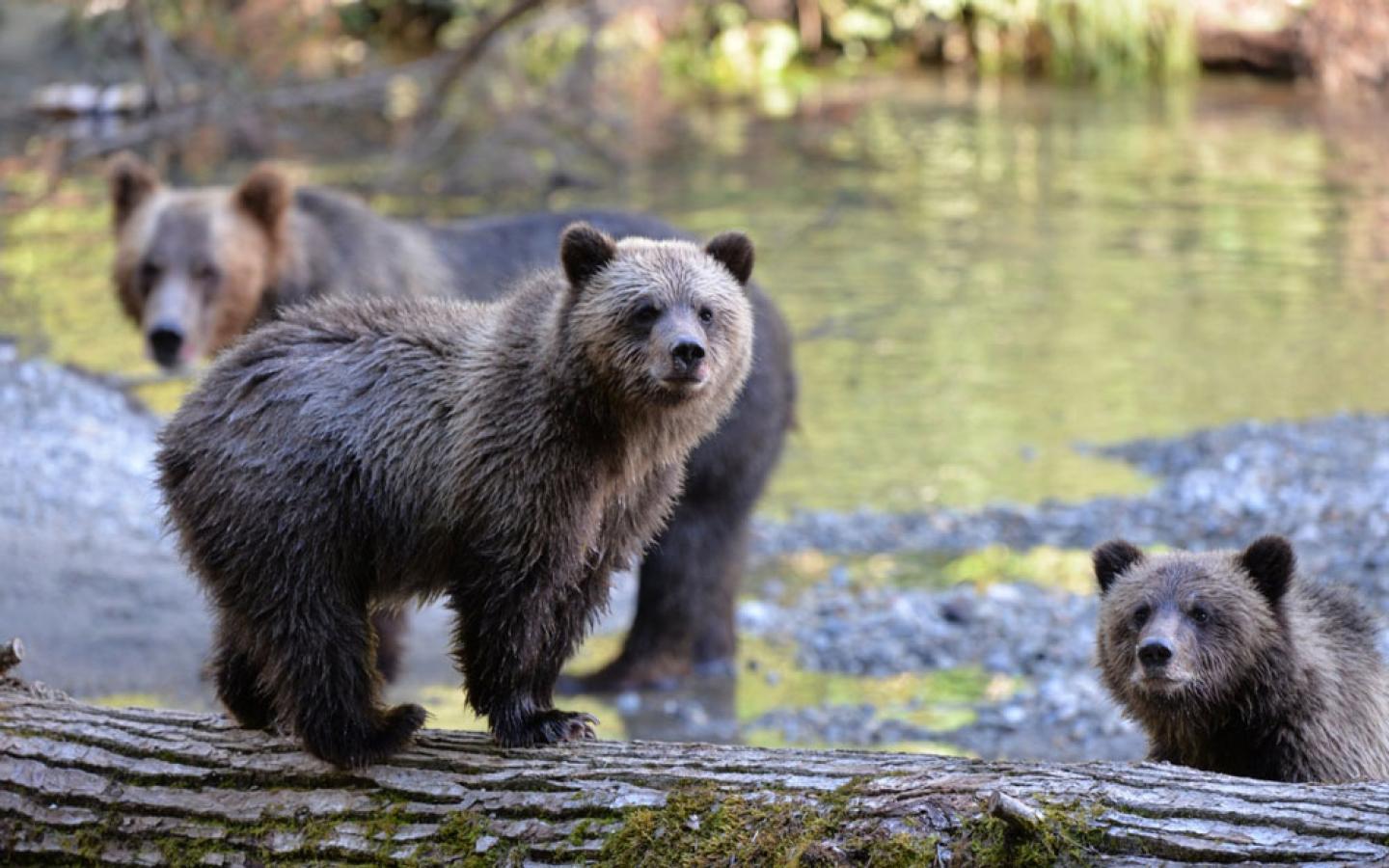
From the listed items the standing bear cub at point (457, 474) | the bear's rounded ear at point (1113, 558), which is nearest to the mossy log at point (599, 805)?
the standing bear cub at point (457, 474)

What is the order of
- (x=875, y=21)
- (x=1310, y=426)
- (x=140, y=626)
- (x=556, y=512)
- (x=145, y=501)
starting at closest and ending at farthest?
(x=556, y=512)
(x=140, y=626)
(x=145, y=501)
(x=1310, y=426)
(x=875, y=21)

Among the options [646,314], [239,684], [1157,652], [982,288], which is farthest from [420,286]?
[982,288]

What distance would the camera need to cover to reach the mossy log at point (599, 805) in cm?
362

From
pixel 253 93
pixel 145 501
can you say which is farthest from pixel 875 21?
pixel 145 501

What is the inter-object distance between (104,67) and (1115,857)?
2317cm

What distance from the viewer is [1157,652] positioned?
16.1 ft

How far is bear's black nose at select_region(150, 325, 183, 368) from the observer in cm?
876

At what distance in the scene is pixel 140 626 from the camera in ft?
27.7

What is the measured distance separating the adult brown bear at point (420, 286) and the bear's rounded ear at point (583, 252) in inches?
133

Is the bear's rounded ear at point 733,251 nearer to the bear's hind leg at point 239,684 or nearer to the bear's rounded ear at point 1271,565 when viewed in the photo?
the bear's hind leg at point 239,684

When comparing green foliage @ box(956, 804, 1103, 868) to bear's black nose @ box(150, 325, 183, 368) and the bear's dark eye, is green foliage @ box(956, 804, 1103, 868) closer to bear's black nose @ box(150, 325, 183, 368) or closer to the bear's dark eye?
the bear's dark eye

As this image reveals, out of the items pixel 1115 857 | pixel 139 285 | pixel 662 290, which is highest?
pixel 139 285

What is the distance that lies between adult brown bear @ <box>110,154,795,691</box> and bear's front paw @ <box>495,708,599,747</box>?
11.8 ft

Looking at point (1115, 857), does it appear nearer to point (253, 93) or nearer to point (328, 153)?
point (253, 93)
